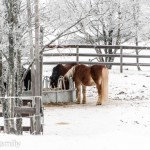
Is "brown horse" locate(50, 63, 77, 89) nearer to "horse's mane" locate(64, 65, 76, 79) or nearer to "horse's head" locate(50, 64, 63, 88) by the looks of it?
"horse's head" locate(50, 64, 63, 88)

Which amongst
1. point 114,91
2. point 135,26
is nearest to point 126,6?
point 135,26

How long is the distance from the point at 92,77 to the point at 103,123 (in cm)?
334

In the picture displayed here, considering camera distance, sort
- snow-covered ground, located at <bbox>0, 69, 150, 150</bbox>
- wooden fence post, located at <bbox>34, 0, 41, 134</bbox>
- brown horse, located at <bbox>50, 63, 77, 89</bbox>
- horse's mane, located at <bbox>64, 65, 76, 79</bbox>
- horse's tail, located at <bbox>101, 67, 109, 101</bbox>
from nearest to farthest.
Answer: snow-covered ground, located at <bbox>0, 69, 150, 150</bbox> → wooden fence post, located at <bbox>34, 0, 41, 134</bbox> → horse's tail, located at <bbox>101, 67, 109, 101</bbox> → horse's mane, located at <bbox>64, 65, 76, 79</bbox> → brown horse, located at <bbox>50, 63, 77, 89</bbox>

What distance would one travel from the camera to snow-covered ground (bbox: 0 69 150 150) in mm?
6926

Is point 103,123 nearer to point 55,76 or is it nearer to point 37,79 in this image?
point 37,79

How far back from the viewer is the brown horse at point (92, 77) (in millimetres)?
13492

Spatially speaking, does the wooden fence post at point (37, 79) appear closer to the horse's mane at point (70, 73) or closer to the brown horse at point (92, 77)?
the brown horse at point (92, 77)

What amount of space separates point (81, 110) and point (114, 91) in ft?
12.8

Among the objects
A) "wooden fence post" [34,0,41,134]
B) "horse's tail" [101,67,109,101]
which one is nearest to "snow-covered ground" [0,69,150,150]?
"horse's tail" [101,67,109,101]

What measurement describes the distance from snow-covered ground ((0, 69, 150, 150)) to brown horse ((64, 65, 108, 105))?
13.2 inches

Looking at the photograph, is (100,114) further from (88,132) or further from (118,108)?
(88,132)

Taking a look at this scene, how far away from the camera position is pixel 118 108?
41.2 ft

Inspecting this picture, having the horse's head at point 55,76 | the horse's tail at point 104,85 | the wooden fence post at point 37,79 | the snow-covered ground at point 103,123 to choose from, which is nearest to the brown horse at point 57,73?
the horse's head at point 55,76

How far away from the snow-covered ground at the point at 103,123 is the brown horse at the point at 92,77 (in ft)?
1.10
